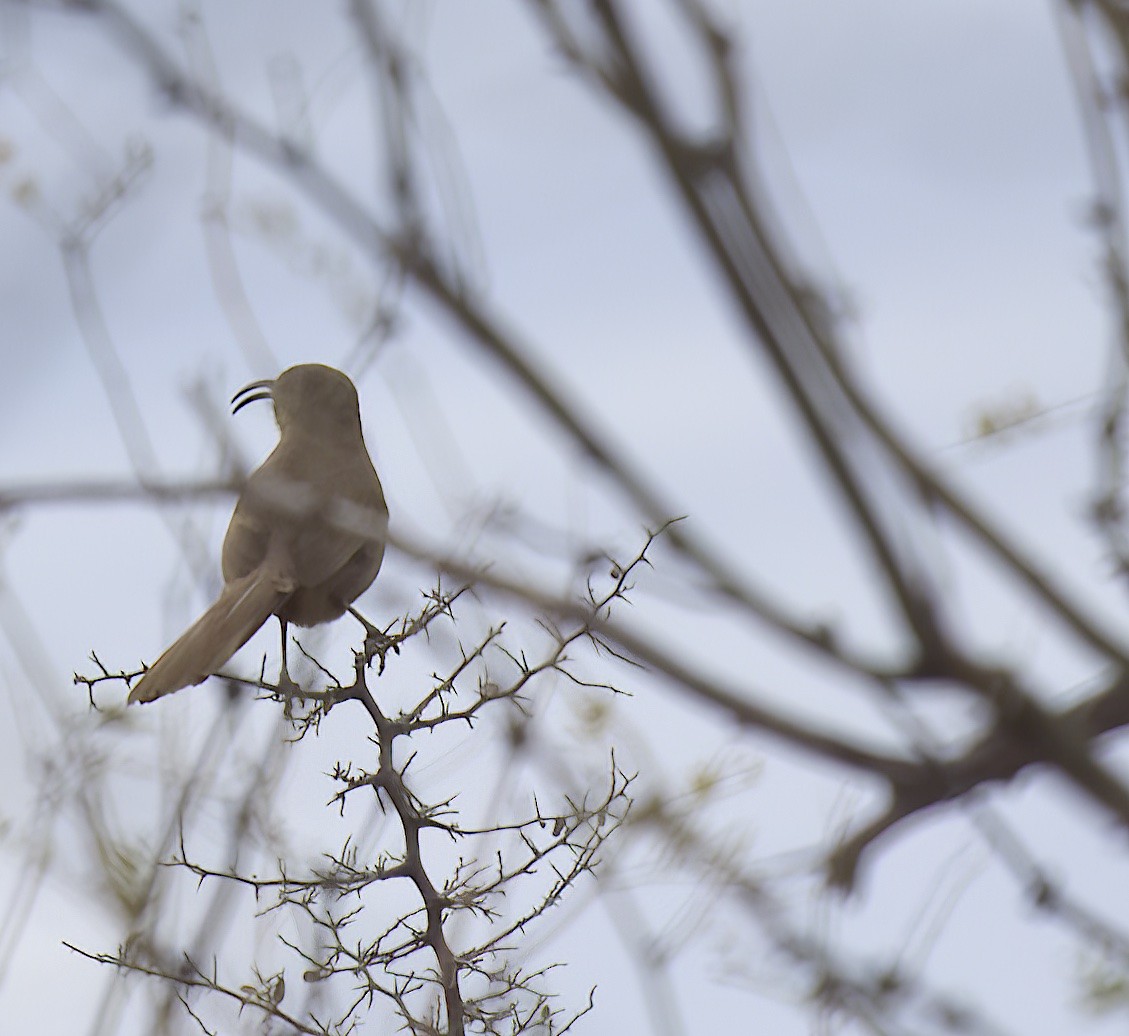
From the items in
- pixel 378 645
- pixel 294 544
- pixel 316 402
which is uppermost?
pixel 316 402

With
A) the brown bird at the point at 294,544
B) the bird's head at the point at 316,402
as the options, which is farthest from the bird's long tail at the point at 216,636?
the bird's head at the point at 316,402

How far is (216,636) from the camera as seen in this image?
11.9 feet

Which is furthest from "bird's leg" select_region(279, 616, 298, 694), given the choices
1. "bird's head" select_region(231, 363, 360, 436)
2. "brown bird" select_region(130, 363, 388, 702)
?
"bird's head" select_region(231, 363, 360, 436)

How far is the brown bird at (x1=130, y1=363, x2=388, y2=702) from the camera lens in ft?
11.6

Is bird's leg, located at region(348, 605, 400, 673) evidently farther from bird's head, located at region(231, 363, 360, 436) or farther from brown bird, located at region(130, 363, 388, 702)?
bird's head, located at region(231, 363, 360, 436)

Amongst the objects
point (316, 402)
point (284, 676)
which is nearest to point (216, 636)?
point (284, 676)

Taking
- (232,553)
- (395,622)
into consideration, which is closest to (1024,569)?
(395,622)

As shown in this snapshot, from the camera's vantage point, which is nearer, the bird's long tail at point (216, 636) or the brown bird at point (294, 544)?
the bird's long tail at point (216, 636)

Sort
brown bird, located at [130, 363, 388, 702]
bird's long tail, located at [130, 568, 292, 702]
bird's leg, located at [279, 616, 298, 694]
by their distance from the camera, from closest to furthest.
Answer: bird's leg, located at [279, 616, 298, 694], bird's long tail, located at [130, 568, 292, 702], brown bird, located at [130, 363, 388, 702]

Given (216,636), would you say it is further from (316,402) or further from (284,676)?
(316,402)

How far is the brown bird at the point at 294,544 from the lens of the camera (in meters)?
3.53

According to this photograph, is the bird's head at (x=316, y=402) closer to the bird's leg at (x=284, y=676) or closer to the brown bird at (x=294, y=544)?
the brown bird at (x=294, y=544)

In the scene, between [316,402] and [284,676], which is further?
[316,402]

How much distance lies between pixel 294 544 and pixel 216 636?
50 centimetres
